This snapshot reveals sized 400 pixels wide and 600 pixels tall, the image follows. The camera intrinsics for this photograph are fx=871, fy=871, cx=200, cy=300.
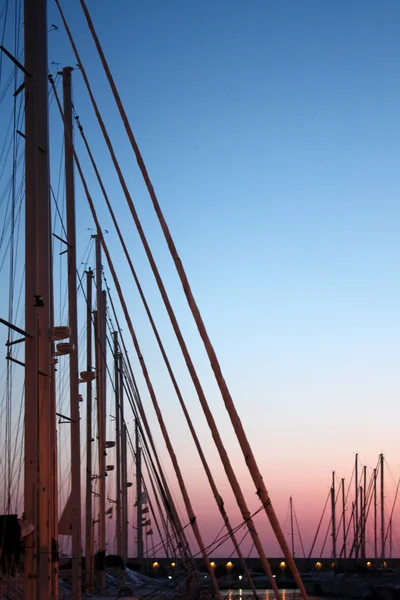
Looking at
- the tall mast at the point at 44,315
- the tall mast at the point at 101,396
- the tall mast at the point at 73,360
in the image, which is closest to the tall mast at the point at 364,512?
the tall mast at the point at 101,396

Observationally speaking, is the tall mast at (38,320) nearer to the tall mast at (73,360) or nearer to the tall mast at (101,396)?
the tall mast at (73,360)

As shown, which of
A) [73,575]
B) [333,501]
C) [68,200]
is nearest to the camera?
[73,575]

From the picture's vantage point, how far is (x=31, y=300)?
52.4 ft

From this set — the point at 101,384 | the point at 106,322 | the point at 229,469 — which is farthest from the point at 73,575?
the point at 106,322

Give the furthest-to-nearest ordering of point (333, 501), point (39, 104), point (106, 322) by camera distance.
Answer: point (333, 501) → point (106, 322) → point (39, 104)

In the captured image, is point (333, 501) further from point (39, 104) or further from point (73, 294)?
point (39, 104)

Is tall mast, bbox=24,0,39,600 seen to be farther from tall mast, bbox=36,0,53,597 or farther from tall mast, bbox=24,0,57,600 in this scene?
tall mast, bbox=36,0,53,597

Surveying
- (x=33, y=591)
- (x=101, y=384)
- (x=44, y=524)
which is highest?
(x=101, y=384)

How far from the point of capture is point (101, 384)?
35.5 metres

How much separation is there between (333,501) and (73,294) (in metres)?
65.2

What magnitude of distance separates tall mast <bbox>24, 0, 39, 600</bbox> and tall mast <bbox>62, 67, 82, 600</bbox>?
15.3 feet

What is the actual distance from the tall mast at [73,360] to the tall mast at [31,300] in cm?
465

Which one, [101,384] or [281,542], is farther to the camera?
[101,384]

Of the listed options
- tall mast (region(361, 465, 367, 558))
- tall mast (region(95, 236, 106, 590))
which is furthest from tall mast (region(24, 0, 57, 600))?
tall mast (region(361, 465, 367, 558))
